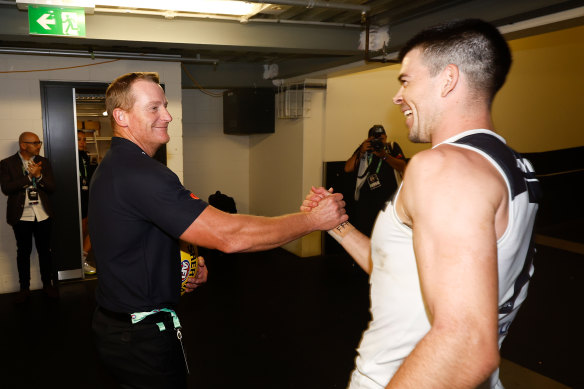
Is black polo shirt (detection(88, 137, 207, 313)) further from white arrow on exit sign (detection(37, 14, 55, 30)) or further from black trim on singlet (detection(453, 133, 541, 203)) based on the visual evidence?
white arrow on exit sign (detection(37, 14, 55, 30))

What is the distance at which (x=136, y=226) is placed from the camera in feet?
5.22

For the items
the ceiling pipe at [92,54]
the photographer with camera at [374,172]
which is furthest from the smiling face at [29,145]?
the photographer with camera at [374,172]

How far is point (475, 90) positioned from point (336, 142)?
496cm

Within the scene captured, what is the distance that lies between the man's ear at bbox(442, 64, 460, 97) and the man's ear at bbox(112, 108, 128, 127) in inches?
53.4

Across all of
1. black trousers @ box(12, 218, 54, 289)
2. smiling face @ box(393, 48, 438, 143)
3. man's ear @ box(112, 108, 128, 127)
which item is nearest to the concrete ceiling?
man's ear @ box(112, 108, 128, 127)

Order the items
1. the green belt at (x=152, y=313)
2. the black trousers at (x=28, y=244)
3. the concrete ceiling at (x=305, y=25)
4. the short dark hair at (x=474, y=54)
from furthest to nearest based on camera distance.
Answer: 1. the black trousers at (x=28, y=244)
2. the concrete ceiling at (x=305, y=25)
3. the green belt at (x=152, y=313)
4. the short dark hair at (x=474, y=54)

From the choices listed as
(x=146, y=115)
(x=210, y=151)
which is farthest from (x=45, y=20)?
(x=210, y=151)

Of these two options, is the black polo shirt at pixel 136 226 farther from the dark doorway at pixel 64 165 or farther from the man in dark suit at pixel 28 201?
the dark doorway at pixel 64 165

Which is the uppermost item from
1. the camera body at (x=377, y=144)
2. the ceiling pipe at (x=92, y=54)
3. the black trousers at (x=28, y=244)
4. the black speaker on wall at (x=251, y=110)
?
the ceiling pipe at (x=92, y=54)

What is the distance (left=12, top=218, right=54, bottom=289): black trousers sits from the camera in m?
4.26

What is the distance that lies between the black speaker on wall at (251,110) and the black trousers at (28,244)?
284cm

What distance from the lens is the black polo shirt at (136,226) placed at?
1515 millimetres

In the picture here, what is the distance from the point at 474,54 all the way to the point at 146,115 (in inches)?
53.4

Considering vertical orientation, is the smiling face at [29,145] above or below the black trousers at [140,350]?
above
